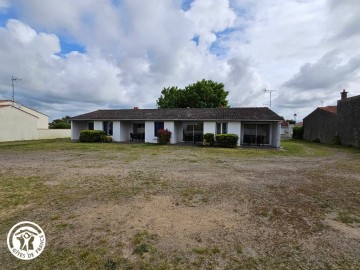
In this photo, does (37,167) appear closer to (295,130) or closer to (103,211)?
(103,211)

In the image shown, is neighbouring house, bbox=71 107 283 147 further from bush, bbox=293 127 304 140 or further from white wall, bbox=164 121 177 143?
bush, bbox=293 127 304 140

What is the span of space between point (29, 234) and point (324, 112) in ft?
106

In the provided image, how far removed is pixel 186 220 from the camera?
4656 millimetres

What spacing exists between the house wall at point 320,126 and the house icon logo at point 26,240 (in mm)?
28808

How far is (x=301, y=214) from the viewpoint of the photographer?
4992 mm

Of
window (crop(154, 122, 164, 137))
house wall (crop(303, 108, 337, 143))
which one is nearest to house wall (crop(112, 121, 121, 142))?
window (crop(154, 122, 164, 137))

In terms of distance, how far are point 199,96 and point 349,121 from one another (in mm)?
22456

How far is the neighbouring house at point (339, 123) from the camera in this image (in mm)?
21594

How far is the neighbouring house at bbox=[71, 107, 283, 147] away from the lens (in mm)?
21078

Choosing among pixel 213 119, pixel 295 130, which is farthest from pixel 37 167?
pixel 295 130

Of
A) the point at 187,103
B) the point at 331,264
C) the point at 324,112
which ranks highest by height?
the point at 187,103

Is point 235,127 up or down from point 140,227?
up

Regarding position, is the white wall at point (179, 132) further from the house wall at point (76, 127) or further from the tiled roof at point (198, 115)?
the house wall at point (76, 127)

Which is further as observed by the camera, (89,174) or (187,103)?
(187,103)
